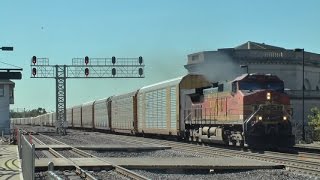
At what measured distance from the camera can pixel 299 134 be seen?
150ft

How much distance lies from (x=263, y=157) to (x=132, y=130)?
85.9ft

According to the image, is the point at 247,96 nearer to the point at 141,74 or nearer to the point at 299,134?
the point at 299,134

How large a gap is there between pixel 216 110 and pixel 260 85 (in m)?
3.28

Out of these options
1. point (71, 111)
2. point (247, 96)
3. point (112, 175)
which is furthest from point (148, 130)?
point (71, 111)

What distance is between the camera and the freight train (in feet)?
85.1

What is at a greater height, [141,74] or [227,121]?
[141,74]

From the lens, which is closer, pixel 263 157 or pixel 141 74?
pixel 263 157

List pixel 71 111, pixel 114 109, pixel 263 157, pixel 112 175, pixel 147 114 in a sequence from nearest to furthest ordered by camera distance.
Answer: pixel 112 175
pixel 263 157
pixel 147 114
pixel 114 109
pixel 71 111

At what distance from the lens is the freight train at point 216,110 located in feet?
85.1

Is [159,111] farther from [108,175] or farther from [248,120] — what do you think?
[108,175]

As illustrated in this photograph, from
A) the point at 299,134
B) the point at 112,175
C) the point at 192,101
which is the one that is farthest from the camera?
the point at 299,134

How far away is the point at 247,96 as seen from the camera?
1021 inches

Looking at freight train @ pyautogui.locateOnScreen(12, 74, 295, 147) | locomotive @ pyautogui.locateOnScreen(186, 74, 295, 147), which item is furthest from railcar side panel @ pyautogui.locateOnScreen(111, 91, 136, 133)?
locomotive @ pyautogui.locateOnScreen(186, 74, 295, 147)

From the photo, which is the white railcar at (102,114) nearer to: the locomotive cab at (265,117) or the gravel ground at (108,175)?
the locomotive cab at (265,117)
